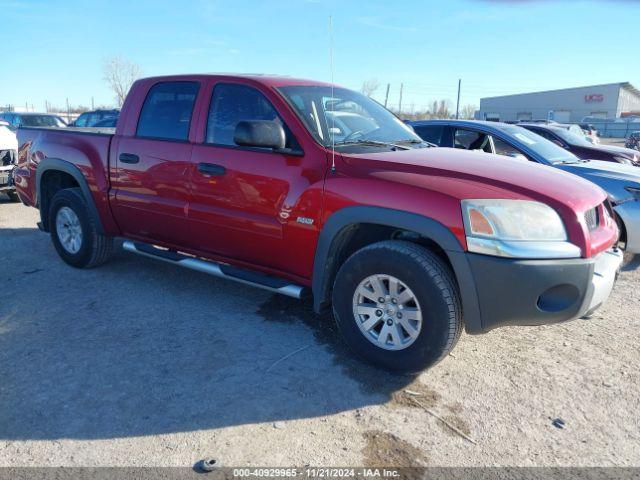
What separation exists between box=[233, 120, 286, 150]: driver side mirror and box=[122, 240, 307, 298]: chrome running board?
0.98 metres

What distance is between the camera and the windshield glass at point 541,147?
20.7 ft

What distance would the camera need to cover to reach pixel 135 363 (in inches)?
132

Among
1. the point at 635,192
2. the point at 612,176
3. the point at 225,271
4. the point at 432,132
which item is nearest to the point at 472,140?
the point at 432,132

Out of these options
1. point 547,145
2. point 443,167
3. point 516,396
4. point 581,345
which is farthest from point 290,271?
point 547,145

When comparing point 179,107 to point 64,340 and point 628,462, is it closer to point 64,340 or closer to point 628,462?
point 64,340

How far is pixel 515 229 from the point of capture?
2811mm

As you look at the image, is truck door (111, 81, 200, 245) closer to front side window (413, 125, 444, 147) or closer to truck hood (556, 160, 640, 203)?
front side window (413, 125, 444, 147)

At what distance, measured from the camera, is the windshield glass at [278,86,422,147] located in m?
3.69

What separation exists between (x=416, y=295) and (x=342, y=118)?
5.33 ft

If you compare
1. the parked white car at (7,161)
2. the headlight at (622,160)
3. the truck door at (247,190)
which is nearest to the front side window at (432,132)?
the headlight at (622,160)

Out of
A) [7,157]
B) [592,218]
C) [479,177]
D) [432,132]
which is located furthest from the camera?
[7,157]

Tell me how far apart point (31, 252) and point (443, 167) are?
5012 millimetres

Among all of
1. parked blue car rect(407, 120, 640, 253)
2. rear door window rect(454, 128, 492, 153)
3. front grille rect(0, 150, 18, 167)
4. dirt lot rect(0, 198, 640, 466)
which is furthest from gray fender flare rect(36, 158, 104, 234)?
rear door window rect(454, 128, 492, 153)

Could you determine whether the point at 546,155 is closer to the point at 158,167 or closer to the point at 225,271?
the point at 225,271
